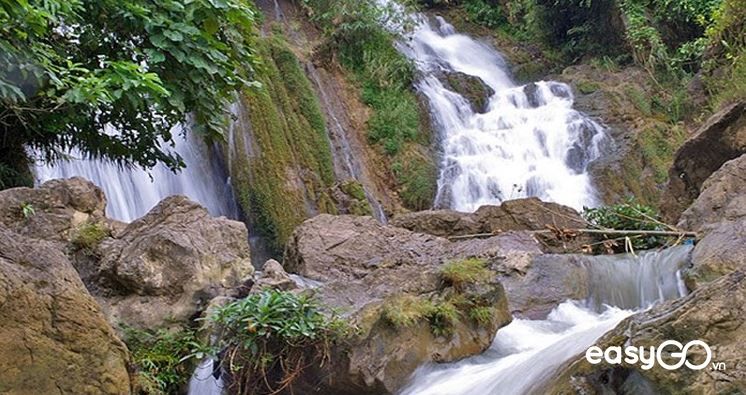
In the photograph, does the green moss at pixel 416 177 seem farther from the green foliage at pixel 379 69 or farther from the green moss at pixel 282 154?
the green moss at pixel 282 154

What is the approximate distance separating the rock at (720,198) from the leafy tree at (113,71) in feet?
17.3

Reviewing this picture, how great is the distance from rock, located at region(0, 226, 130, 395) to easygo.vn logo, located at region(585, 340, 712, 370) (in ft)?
8.86

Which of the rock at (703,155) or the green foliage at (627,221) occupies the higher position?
the rock at (703,155)

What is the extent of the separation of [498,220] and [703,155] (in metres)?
2.89

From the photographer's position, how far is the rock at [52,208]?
580 centimetres

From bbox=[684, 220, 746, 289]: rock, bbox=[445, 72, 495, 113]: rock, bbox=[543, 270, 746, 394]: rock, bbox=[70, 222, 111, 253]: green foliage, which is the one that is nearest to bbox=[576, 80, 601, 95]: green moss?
bbox=[445, 72, 495, 113]: rock

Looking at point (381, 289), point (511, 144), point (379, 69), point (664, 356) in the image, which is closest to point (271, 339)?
point (381, 289)

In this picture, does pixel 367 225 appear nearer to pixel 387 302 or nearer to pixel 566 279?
pixel 566 279

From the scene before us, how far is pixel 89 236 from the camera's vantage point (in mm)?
5781

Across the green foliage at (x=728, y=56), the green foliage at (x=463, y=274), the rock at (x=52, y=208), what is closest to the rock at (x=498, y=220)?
the green foliage at (x=728, y=56)

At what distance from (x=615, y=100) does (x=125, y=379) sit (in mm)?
14348

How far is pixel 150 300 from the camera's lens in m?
5.19

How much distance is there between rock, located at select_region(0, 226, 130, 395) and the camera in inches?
138

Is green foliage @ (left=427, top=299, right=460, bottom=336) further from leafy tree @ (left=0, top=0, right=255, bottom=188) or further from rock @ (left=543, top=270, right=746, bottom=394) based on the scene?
leafy tree @ (left=0, top=0, right=255, bottom=188)
